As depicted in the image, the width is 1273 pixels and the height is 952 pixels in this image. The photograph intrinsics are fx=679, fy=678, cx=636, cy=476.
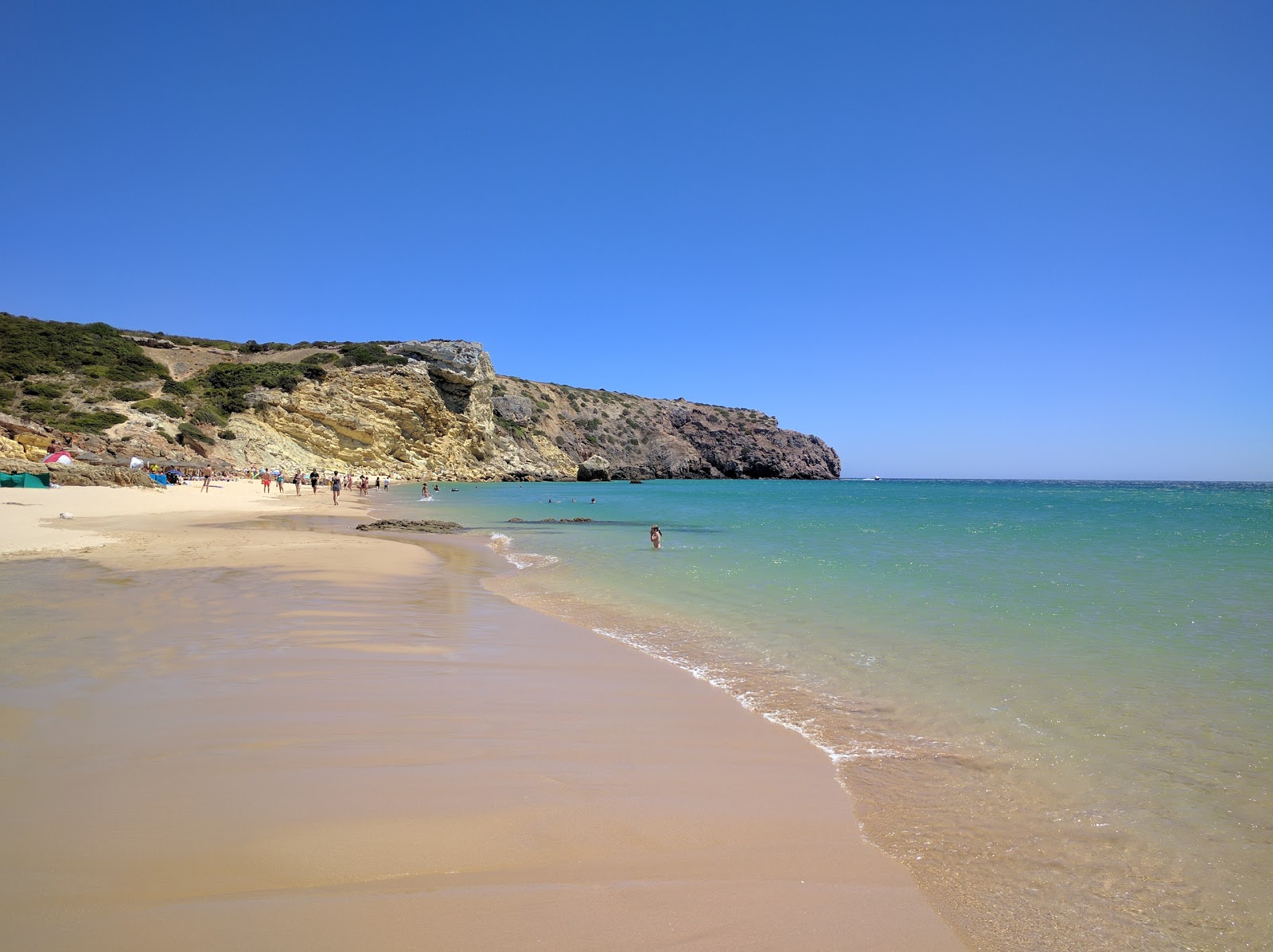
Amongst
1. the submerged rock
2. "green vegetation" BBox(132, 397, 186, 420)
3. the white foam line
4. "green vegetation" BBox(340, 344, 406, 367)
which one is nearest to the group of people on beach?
"green vegetation" BBox(132, 397, 186, 420)

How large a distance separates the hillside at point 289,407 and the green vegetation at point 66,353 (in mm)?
120

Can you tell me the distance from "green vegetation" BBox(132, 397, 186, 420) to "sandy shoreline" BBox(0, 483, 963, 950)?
→ 145 feet

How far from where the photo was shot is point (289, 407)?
2013 inches

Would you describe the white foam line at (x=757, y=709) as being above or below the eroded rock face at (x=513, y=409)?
below

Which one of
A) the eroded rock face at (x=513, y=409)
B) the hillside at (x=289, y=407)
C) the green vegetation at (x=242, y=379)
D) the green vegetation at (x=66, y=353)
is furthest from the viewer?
the eroded rock face at (x=513, y=409)

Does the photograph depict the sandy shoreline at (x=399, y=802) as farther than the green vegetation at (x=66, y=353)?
No

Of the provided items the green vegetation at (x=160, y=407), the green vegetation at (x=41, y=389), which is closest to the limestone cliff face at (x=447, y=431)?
the green vegetation at (x=160, y=407)

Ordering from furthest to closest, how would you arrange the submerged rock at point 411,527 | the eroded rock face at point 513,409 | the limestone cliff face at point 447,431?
1. the eroded rock face at point 513,409
2. the limestone cliff face at point 447,431
3. the submerged rock at point 411,527

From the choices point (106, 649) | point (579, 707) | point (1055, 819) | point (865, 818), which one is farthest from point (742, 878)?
point (106, 649)

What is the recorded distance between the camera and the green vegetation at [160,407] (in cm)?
4259

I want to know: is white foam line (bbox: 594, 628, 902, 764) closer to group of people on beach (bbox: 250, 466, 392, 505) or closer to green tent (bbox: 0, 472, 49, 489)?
green tent (bbox: 0, 472, 49, 489)

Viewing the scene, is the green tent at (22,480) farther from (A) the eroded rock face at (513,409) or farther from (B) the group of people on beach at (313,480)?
(A) the eroded rock face at (513,409)

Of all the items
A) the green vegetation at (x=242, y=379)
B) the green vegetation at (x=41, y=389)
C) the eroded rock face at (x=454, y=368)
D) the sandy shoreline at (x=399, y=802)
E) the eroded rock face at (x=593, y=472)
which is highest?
the eroded rock face at (x=454, y=368)

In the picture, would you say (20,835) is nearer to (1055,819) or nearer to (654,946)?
(654,946)
